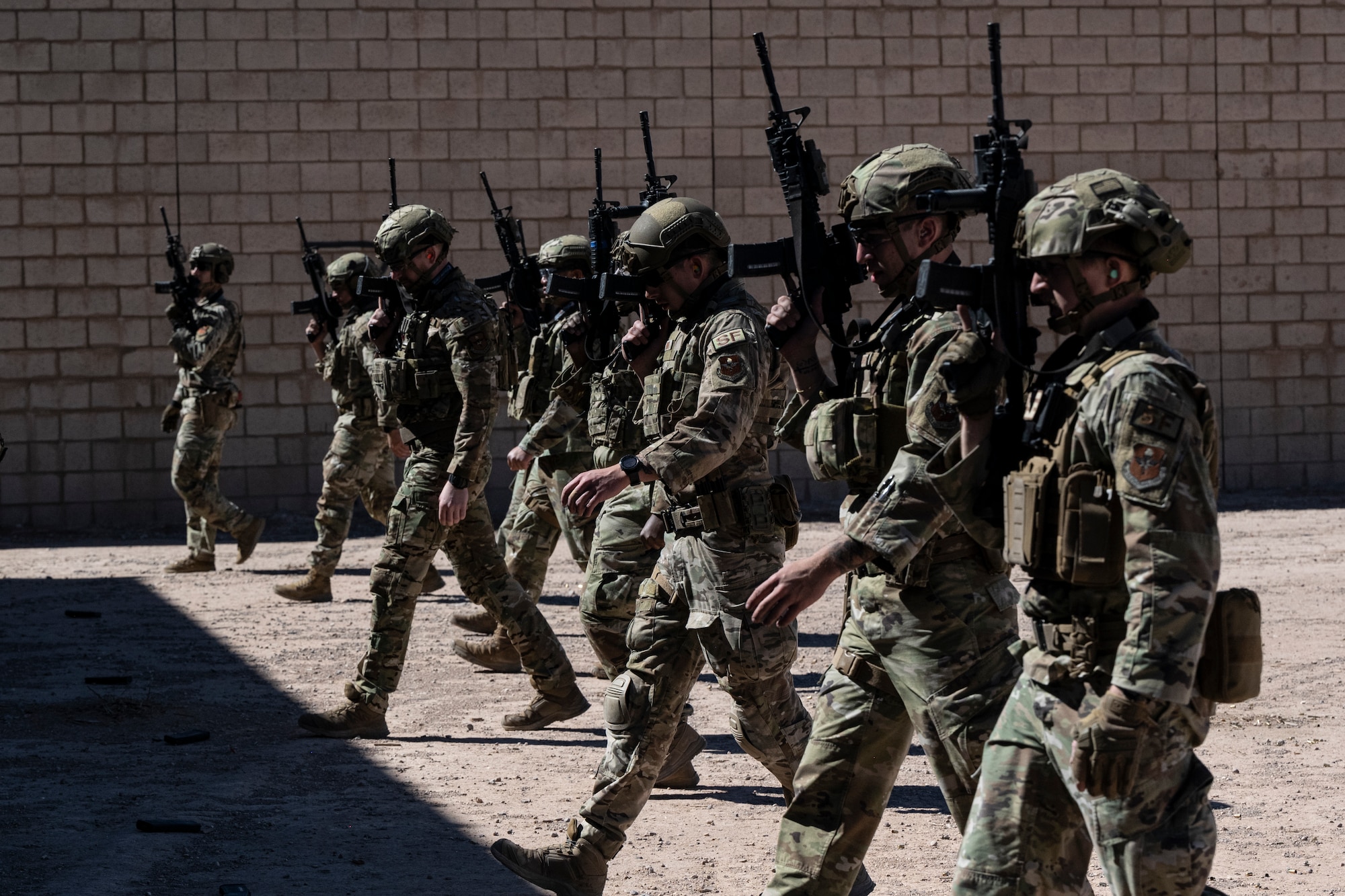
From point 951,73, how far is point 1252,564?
5.62 metres

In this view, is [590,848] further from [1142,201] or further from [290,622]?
[290,622]

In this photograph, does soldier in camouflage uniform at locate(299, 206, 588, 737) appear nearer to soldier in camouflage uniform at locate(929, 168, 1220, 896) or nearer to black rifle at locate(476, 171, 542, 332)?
black rifle at locate(476, 171, 542, 332)

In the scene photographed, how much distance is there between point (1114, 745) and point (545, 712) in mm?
4166

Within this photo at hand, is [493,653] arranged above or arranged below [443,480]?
below

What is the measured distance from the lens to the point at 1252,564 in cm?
1081

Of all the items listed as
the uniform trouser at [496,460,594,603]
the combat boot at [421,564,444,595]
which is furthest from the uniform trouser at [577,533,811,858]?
the combat boot at [421,564,444,595]

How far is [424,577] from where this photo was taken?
6.48 metres

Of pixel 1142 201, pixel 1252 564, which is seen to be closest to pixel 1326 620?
pixel 1252 564

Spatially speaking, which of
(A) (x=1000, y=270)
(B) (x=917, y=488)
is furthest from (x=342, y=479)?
(A) (x=1000, y=270)

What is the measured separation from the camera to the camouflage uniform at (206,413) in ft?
36.4

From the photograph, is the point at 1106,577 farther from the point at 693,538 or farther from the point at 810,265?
the point at 693,538

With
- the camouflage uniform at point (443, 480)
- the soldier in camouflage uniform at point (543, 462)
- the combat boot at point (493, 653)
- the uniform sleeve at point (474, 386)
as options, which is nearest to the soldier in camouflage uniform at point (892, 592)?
the uniform sleeve at point (474, 386)

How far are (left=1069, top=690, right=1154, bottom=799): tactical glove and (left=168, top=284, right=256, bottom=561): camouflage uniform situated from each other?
9131 mm

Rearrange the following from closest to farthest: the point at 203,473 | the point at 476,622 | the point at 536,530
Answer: the point at 536,530 → the point at 476,622 → the point at 203,473
